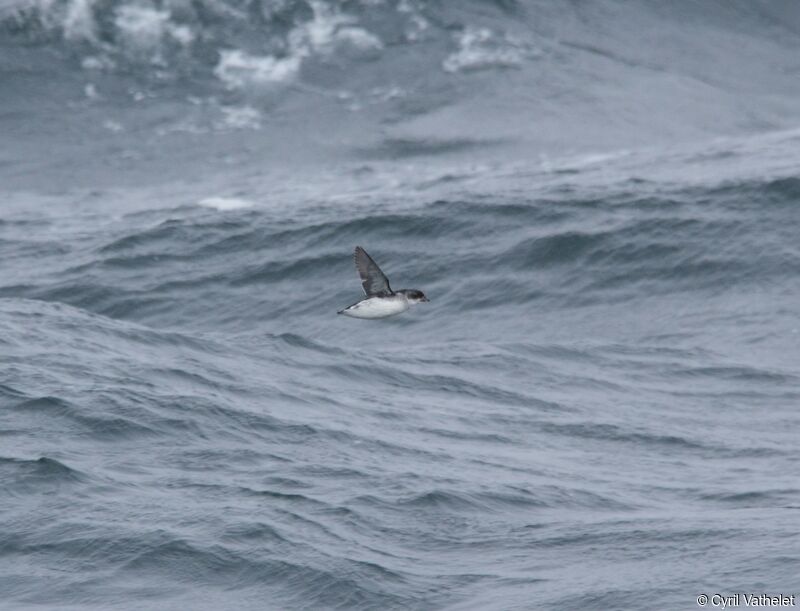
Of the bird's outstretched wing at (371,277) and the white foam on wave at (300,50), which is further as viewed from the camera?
the white foam on wave at (300,50)

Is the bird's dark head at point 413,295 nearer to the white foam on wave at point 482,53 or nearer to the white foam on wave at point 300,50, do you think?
the white foam on wave at point 482,53

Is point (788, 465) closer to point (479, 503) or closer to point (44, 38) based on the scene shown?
point (479, 503)

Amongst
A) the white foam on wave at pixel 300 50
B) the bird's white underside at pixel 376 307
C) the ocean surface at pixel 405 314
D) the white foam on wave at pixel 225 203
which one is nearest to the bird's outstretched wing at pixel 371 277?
the bird's white underside at pixel 376 307

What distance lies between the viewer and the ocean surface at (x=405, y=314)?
795 inches

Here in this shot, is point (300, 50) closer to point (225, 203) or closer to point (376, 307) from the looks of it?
point (225, 203)

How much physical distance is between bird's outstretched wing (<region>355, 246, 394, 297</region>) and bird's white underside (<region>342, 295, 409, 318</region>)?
0.32 ft

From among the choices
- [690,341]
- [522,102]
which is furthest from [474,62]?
[690,341]

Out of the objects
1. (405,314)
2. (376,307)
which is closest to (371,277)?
(376,307)

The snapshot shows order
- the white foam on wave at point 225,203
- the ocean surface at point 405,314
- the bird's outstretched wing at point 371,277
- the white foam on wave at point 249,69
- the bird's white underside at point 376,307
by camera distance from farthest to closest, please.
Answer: the white foam on wave at point 249,69
the white foam on wave at point 225,203
the bird's white underside at point 376,307
the bird's outstretched wing at point 371,277
the ocean surface at point 405,314

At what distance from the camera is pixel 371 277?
2197cm

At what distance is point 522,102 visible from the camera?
48625 millimetres

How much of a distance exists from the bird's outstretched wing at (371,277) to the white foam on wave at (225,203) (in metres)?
20.9

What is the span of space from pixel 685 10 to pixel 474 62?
6.83m

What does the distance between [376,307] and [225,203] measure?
2202 centimetres
